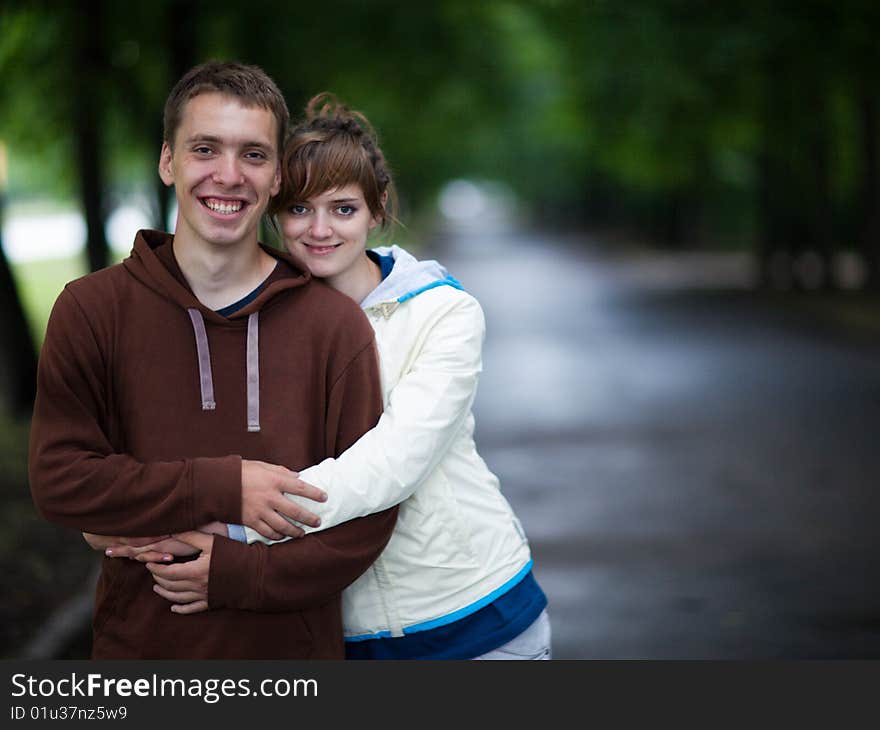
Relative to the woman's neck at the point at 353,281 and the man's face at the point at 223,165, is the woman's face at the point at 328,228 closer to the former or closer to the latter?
the woman's neck at the point at 353,281

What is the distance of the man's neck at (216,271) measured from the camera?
2.51 metres

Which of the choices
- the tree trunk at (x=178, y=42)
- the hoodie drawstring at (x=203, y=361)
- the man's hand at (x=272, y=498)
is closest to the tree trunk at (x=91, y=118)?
the tree trunk at (x=178, y=42)

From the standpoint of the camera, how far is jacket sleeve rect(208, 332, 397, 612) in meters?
2.42

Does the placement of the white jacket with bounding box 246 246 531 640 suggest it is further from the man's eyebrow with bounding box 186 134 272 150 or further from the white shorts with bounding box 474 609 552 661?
the man's eyebrow with bounding box 186 134 272 150

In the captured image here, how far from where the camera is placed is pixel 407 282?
2.71 meters

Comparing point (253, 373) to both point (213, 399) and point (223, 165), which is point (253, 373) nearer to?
point (213, 399)

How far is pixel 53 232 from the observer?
60.8 meters

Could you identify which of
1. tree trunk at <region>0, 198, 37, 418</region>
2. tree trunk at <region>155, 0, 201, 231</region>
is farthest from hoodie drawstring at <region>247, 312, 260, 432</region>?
tree trunk at <region>155, 0, 201, 231</region>

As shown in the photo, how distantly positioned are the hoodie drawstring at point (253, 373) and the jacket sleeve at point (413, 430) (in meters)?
0.14

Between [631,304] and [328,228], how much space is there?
22.3m

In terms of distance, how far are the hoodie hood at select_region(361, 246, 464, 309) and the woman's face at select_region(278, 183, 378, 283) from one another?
0.09 meters

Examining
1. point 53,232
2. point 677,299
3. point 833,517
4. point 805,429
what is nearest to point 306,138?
point 833,517

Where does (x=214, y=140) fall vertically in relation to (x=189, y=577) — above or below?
above

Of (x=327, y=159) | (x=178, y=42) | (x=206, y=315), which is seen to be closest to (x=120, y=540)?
(x=206, y=315)
